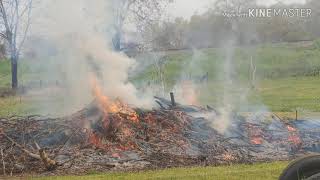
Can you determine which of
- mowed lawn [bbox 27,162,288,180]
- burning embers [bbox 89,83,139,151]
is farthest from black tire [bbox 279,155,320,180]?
burning embers [bbox 89,83,139,151]

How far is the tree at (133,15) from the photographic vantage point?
17125mm

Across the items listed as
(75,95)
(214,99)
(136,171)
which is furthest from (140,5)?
(136,171)

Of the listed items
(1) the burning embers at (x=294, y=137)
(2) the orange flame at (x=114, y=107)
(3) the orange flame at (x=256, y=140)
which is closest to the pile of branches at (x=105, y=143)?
(2) the orange flame at (x=114, y=107)

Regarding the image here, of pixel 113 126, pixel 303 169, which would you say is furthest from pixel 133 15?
pixel 303 169

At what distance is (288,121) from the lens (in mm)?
16016

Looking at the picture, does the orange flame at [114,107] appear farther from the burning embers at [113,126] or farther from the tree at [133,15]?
the tree at [133,15]

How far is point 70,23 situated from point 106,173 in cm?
592

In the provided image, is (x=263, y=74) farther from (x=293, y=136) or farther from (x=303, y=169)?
(x=303, y=169)

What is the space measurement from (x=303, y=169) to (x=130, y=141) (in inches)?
337

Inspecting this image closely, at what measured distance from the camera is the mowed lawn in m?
9.09

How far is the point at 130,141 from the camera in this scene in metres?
12.9

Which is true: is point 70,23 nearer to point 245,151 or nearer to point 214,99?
point 245,151

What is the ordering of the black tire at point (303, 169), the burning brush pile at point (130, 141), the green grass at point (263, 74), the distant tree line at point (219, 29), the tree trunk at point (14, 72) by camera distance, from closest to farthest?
the black tire at point (303, 169) < the burning brush pile at point (130, 141) < the distant tree line at point (219, 29) < the green grass at point (263, 74) < the tree trunk at point (14, 72)

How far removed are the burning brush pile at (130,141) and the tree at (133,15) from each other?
3275 mm
